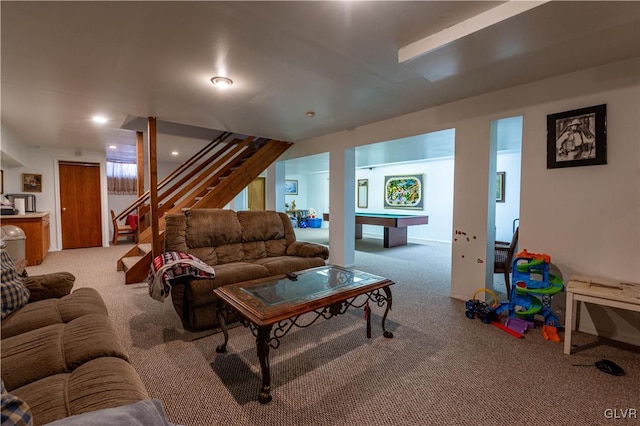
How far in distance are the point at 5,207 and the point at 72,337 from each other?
16.5 ft

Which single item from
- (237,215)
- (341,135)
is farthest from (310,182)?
(237,215)

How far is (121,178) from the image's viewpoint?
7781mm

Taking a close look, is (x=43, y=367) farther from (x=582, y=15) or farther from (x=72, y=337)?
(x=582, y=15)

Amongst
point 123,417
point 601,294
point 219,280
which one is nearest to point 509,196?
point 601,294

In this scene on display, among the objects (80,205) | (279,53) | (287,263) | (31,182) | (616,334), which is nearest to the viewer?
(279,53)

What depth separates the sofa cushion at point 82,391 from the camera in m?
0.92

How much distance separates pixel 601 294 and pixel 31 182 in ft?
28.7

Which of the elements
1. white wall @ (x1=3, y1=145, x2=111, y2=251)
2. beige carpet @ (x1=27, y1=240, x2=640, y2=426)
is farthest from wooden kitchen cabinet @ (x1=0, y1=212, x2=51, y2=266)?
beige carpet @ (x1=27, y1=240, x2=640, y2=426)

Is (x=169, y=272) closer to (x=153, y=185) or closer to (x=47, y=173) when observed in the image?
(x=153, y=185)

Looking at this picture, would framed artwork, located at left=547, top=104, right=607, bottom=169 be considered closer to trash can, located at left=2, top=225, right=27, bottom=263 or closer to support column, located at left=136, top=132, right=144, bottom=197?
support column, located at left=136, top=132, right=144, bottom=197

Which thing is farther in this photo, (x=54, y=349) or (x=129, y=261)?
(x=129, y=261)

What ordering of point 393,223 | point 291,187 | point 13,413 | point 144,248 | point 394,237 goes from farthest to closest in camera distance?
point 291,187 < point 394,237 < point 393,223 < point 144,248 < point 13,413

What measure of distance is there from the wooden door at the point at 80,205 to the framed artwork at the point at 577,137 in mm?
8248

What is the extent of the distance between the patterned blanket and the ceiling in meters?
1.63
